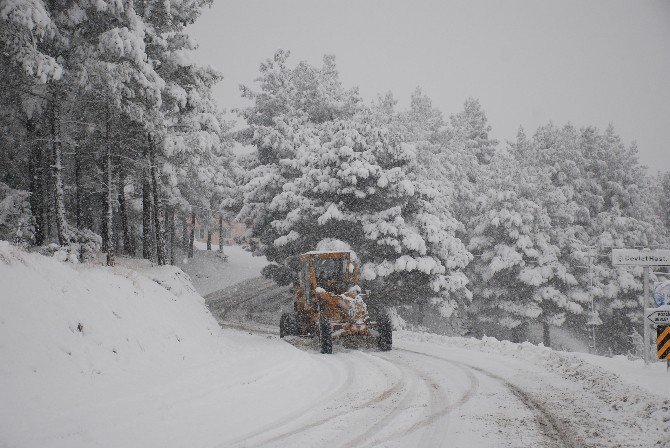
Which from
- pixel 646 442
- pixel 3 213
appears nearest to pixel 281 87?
pixel 3 213

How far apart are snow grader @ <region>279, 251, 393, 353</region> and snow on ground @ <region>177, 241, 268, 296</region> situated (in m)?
22.1

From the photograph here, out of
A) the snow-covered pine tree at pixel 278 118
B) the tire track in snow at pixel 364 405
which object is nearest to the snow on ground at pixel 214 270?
the snow-covered pine tree at pixel 278 118

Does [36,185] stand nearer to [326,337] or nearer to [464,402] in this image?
[326,337]

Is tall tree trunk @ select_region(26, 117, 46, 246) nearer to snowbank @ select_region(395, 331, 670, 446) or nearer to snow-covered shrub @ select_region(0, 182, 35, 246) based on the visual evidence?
snow-covered shrub @ select_region(0, 182, 35, 246)

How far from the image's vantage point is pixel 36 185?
18.9 metres

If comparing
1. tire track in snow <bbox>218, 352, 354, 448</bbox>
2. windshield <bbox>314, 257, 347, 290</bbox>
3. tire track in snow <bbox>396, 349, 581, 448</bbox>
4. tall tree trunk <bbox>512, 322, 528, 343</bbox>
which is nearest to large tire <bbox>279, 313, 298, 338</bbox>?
windshield <bbox>314, 257, 347, 290</bbox>

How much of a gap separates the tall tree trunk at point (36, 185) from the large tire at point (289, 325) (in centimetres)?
996

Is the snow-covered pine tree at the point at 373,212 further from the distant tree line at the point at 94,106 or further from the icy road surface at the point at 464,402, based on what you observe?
the icy road surface at the point at 464,402

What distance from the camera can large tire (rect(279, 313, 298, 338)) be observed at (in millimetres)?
16547

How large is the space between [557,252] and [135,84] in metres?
24.4

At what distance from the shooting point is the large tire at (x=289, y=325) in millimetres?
16547

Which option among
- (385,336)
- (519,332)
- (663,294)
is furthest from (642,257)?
(519,332)

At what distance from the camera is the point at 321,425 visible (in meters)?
6.44

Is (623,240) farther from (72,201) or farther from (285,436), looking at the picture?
(72,201)
